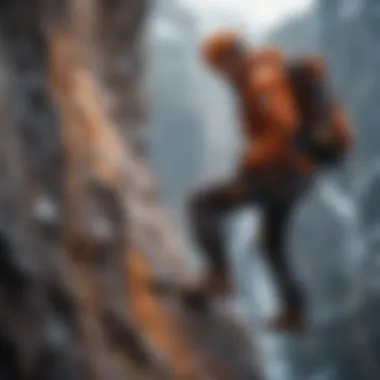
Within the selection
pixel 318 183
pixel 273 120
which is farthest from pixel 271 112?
pixel 318 183

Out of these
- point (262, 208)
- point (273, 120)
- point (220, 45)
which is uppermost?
point (220, 45)

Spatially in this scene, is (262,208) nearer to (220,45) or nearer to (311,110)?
(311,110)

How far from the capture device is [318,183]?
288 centimetres

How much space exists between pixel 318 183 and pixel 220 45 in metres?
0.41

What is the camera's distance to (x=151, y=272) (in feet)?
9.23

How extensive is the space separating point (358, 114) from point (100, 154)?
639 millimetres

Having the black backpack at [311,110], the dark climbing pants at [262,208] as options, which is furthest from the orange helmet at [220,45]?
the dark climbing pants at [262,208]

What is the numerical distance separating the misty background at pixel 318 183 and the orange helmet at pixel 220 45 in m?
0.04

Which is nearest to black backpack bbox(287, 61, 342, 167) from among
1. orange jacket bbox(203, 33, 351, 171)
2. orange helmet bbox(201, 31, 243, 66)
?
orange jacket bbox(203, 33, 351, 171)

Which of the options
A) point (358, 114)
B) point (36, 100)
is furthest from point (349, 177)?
point (36, 100)

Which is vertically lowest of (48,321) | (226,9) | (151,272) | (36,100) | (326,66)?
(48,321)

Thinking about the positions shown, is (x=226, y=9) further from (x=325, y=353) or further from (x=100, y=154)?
Result: (x=325, y=353)

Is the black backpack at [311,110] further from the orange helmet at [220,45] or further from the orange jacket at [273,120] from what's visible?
the orange helmet at [220,45]

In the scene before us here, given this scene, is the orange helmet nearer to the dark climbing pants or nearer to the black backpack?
the black backpack
